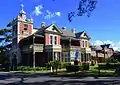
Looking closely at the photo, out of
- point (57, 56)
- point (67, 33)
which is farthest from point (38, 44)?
point (67, 33)

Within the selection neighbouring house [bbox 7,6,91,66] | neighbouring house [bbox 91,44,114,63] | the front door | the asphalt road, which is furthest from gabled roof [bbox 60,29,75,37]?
the asphalt road

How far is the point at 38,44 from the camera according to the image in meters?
56.2

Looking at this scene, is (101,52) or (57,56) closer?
(57,56)

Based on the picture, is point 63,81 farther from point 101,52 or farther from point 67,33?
point 101,52

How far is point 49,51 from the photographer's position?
2242 inches

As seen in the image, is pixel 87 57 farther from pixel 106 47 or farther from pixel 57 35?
pixel 106 47

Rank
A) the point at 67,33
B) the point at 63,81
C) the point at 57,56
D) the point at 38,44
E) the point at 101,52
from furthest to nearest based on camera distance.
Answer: the point at 101,52
the point at 67,33
the point at 57,56
the point at 38,44
the point at 63,81

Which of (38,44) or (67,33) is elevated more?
(67,33)

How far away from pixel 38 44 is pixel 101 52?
47.4 m

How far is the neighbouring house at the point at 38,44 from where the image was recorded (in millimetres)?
57031

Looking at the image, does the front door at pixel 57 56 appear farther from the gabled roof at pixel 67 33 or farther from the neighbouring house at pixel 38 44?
the gabled roof at pixel 67 33

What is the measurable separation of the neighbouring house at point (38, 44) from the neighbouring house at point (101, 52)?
25.0 meters

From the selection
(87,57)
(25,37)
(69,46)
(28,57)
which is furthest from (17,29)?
(87,57)

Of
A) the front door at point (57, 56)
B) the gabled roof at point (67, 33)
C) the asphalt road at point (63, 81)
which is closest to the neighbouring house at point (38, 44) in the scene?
the front door at point (57, 56)
